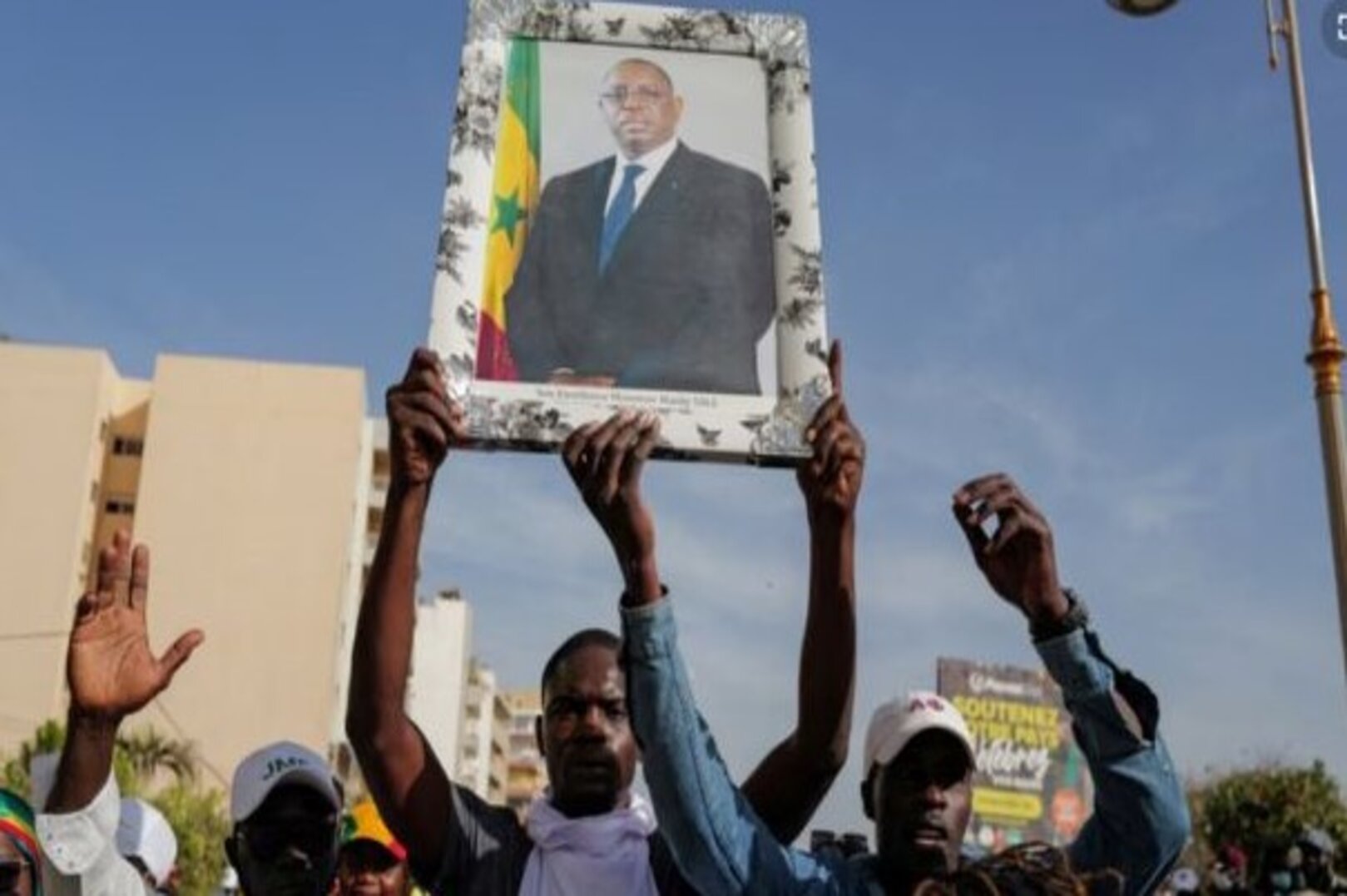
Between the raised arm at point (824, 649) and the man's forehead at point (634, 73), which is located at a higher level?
the man's forehead at point (634, 73)

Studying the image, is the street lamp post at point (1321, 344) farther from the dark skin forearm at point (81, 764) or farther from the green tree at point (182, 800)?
the green tree at point (182, 800)

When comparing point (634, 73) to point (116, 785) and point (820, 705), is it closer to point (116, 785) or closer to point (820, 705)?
point (820, 705)

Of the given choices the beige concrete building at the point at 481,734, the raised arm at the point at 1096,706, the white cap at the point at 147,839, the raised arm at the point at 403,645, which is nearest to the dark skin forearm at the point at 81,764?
the raised arm at the point at 403,645

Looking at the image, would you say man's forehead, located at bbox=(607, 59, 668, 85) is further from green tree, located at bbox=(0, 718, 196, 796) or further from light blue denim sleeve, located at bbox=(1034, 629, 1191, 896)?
green tree, located at bbox=(0, 718, 196, 796)

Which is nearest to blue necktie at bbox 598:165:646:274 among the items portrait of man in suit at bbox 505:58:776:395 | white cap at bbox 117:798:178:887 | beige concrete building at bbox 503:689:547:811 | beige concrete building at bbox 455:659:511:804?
portrait of man in suit at bbox 505:58:776:395

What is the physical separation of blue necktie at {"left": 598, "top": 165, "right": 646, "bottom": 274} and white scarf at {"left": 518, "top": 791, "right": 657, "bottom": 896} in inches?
45.4

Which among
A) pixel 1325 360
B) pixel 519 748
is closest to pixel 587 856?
pixel 1325 360

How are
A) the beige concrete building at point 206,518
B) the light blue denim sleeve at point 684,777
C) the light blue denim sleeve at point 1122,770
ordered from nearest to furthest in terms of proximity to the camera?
the light blue denim sleeve at point 684,777
the light blue denim sleeve at point 1122,770
the beige concrete building at point 206,518

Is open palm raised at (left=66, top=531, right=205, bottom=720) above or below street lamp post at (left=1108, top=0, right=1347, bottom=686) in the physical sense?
below

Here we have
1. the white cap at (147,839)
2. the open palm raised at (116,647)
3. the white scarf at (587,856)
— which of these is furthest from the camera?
the white cap at (147,839)

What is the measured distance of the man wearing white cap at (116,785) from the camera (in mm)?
A: 2928

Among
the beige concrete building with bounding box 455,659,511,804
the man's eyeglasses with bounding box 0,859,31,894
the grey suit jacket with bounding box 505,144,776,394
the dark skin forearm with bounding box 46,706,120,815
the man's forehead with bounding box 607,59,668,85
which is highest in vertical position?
the beige concrete building with bounding box 455,659,511,804

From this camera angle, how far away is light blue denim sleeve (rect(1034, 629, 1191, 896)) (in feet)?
9.45

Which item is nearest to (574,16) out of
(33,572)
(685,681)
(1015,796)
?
(685,681)
